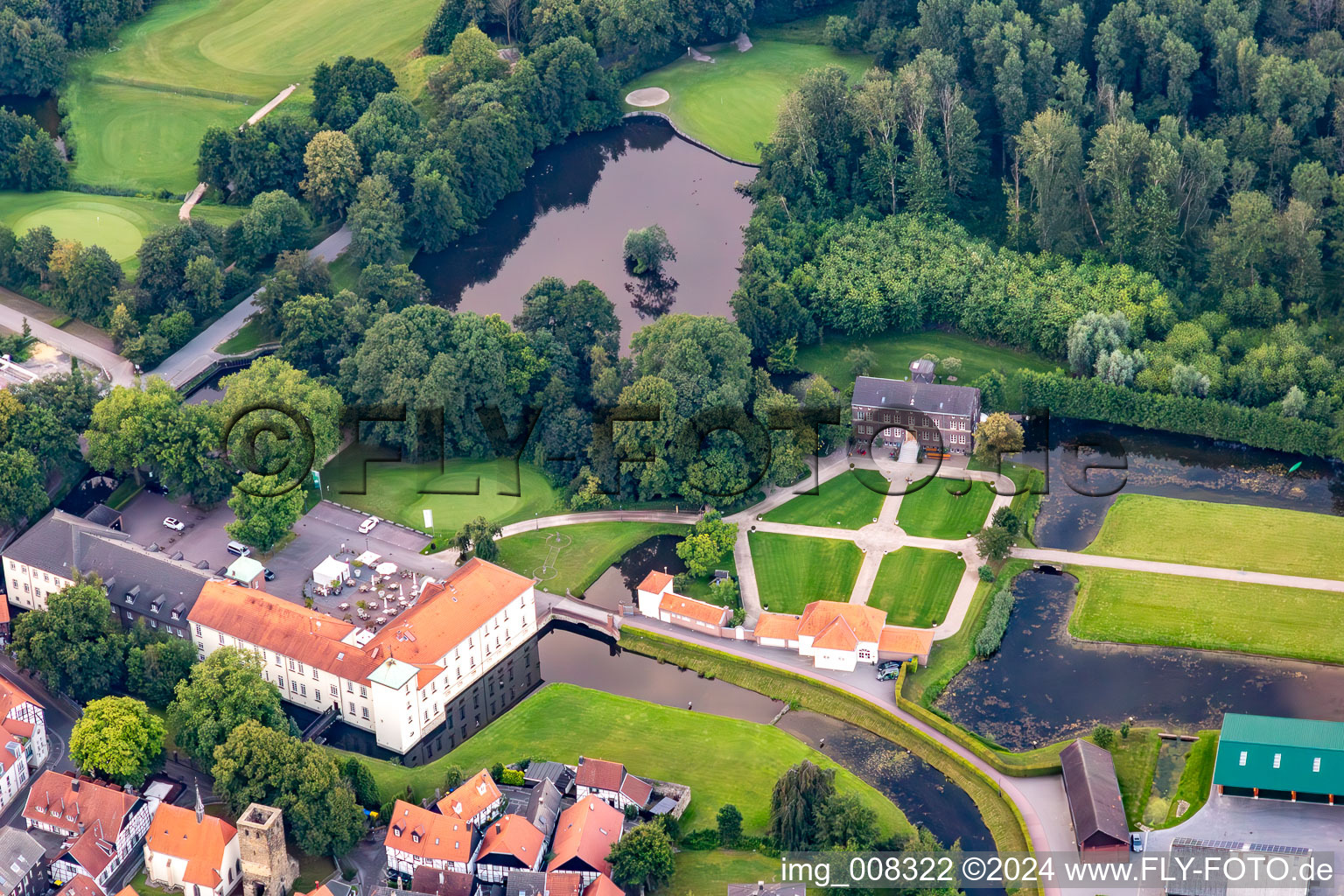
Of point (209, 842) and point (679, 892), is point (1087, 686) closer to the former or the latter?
point (679, 892)

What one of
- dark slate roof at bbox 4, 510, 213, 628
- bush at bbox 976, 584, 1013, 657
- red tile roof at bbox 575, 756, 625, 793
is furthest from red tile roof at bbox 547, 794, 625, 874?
dark slate roof at bbox 4, 510, 213, 628

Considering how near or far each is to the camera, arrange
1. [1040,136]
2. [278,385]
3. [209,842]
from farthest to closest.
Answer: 1. [1040,136]
2. [278,385]
3. [209,842]

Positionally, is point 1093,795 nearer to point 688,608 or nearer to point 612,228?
point 688,608


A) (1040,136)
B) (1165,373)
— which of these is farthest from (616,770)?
(1040,136)

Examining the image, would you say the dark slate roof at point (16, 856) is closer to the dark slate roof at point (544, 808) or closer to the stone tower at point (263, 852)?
the stone tower at point (263, 852)

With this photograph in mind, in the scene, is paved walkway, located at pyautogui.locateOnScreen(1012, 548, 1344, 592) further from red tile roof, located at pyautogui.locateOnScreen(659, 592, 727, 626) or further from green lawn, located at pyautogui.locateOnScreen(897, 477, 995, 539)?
red tile roof, located at pyautogui.locateOnScreen(659, 592, 727, 626)

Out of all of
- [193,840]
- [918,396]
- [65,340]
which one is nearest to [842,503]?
[918,396]
